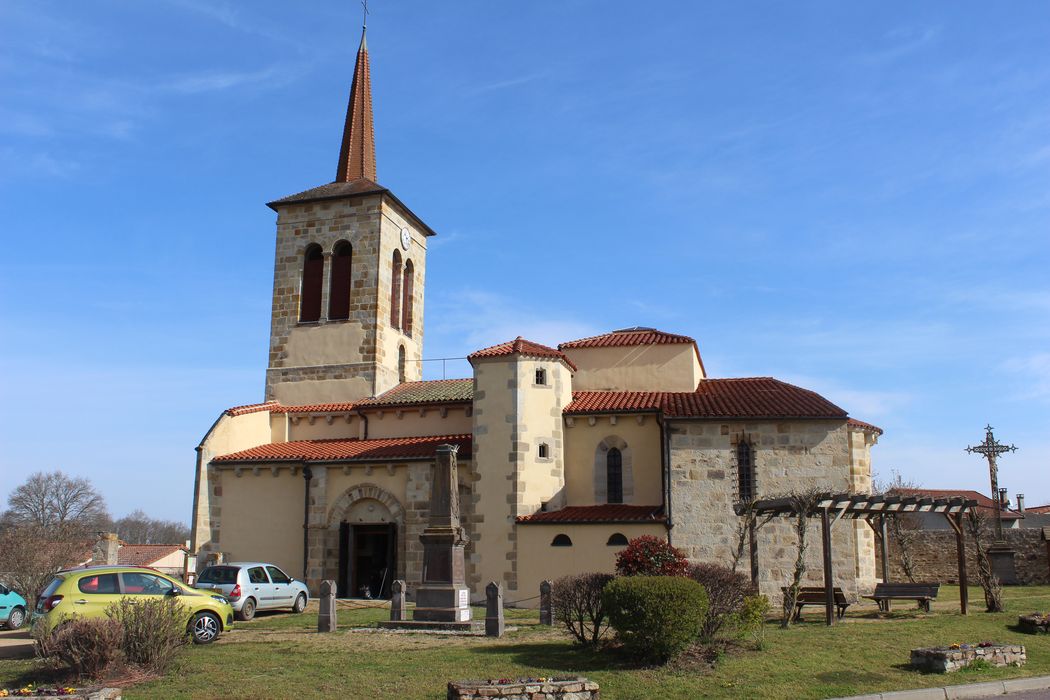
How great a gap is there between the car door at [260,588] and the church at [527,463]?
4387mm

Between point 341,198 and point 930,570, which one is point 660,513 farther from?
point 341,198

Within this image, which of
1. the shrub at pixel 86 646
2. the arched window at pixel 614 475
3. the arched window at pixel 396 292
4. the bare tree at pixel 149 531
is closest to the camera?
the shrub at pixel 86 646

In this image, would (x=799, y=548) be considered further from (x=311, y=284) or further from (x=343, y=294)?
(x=311, y=284)

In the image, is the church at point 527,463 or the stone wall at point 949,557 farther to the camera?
the stone wall at point 949,557

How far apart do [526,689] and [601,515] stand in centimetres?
1292

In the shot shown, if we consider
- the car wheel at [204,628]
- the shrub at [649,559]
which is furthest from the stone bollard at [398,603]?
the shrub at [649,559]

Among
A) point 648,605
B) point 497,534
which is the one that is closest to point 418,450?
point 497,534

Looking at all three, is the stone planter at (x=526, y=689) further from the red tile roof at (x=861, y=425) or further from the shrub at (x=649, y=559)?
the red tile roof at (x=861, y=425)

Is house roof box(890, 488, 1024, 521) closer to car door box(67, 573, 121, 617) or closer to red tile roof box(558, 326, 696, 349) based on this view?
red tile roof box(558, 326, 696, 349)

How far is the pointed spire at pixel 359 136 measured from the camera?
3334cm

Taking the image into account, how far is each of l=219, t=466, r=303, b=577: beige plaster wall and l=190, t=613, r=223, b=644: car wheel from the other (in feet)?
33.6

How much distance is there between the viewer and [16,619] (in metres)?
18.7

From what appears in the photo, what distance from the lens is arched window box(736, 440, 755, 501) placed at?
2283 cm

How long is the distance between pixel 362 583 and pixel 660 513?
8861 millimetres
